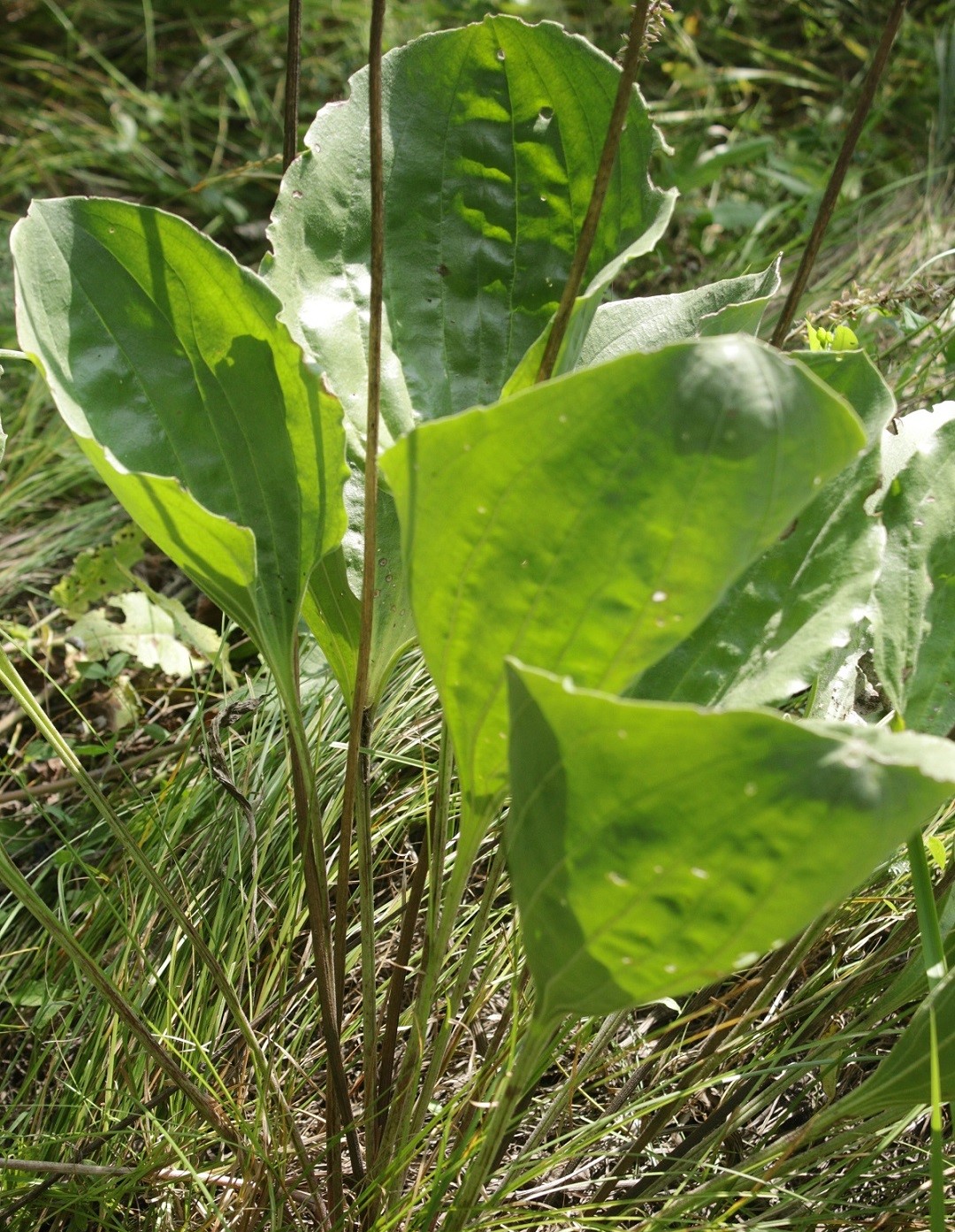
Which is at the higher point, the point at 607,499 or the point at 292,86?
the point at 292,86

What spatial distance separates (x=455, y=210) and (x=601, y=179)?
22cm

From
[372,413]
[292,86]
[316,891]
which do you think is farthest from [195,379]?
[316,891]

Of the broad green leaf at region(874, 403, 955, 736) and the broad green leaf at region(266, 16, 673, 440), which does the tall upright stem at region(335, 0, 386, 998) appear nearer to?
the broad green leaf at region(266, 16, 673, 440)

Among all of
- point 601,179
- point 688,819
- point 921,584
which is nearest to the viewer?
point 688,819

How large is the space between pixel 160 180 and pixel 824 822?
2528 millimetres

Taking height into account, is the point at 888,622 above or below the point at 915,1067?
above

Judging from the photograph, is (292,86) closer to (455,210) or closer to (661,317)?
(455,210)

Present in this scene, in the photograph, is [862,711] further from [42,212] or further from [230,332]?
[42,212]

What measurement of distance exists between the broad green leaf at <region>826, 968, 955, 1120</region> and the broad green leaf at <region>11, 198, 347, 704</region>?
487mm

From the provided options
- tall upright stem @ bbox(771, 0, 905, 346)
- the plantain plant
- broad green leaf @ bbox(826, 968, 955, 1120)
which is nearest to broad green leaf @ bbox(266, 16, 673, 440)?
the plantain plant

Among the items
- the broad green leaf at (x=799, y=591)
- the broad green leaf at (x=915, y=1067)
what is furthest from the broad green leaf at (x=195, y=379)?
the broad green leaf at (x=915, y=1067)

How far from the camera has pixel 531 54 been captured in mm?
801

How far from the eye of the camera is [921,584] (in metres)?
0.76

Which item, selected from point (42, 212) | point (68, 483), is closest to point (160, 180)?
point (68, 483)
